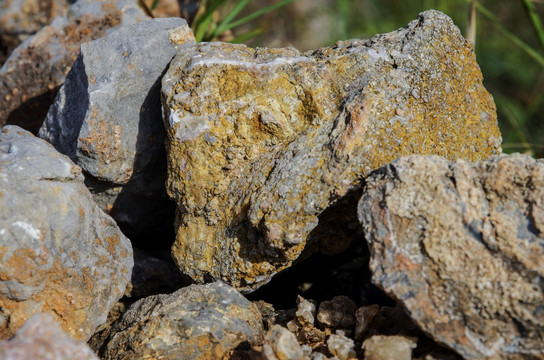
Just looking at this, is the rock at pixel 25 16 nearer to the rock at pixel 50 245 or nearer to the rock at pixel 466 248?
the rock at pixel 50 245

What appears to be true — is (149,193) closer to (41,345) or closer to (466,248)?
(41,345)

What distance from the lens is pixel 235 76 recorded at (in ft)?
6.73

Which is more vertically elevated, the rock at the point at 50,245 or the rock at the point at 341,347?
the rock at the point at 341,347

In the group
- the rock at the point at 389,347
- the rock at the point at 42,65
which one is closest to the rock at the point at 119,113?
the rock at the point at 42,65

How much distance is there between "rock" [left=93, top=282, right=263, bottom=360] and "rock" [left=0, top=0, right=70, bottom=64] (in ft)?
7.97

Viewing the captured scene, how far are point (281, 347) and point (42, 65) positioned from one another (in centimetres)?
197

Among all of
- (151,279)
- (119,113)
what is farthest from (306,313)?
(119,113)

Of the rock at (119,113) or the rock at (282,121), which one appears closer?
the rock at (282,121)

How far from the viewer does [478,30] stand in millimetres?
6137

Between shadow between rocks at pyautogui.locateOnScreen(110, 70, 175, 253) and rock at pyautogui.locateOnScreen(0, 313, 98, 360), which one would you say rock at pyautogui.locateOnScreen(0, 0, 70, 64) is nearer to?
shadow between rocks at pyautogui.locateOnScreen(110, 70, 175, 253)

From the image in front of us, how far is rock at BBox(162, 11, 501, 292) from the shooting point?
188cm

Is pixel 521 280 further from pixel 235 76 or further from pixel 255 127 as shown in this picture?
pixel 235 76

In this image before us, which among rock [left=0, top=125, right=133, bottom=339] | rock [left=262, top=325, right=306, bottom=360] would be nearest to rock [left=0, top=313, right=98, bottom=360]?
rock [left=0, top=125, right=133, bottom=339]

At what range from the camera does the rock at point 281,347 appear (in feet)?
5.21
